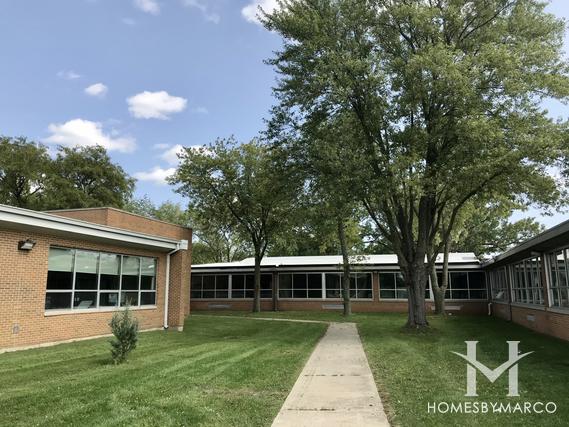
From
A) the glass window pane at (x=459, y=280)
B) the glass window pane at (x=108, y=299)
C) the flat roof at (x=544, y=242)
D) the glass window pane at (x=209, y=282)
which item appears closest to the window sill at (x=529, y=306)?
the flat roof at (x=544, y=242)

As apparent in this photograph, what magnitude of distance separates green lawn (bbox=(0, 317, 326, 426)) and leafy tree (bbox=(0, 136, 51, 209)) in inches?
1196

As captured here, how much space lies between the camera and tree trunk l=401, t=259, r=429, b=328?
58.9 ft

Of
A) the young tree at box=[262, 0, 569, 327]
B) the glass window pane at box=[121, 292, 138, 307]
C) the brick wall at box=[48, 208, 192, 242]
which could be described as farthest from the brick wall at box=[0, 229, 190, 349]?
the young tree at box=[262, 0, 569, 327]

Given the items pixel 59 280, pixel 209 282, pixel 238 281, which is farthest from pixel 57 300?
pixel 209 282

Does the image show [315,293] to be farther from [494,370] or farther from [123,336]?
[494,370]

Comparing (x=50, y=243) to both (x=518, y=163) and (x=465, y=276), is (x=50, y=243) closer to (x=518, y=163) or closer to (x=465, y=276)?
(x=518, y=163)

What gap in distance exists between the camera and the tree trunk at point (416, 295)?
18.0 meters

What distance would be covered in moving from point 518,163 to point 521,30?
606cm

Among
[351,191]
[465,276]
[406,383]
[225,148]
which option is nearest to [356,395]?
[406,383]

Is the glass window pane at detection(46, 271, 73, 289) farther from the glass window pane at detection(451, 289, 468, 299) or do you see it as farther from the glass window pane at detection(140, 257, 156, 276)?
the glass window pane at detection(451, 289, 468, 299)

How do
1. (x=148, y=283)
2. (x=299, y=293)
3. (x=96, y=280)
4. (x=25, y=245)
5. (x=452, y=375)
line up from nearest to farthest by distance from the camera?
(x=452, y=375), (x=25, y=245), (x=96, y=280), (x=148, y=283), (x=299, y=293)

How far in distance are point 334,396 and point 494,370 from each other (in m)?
3.86

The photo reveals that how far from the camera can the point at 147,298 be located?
18.3 meters

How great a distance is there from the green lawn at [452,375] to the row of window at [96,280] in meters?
7.50
